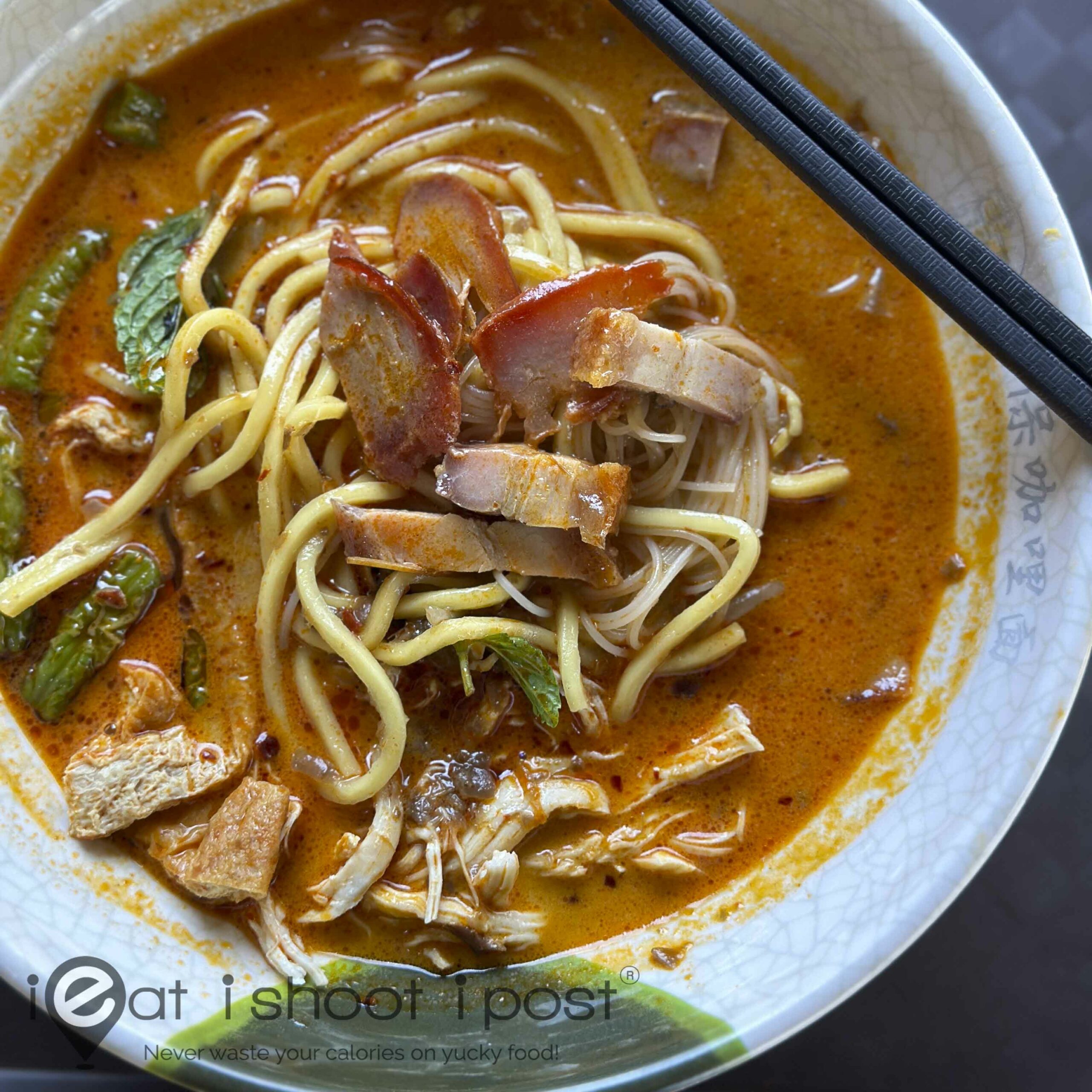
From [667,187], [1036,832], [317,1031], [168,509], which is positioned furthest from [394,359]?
[1036,832]

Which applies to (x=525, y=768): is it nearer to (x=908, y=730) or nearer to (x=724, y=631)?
(x=724, y=631)

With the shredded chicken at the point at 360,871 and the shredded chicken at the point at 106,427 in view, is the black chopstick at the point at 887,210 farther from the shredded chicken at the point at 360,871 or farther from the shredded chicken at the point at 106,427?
the shredded chicken at the point at 360,871

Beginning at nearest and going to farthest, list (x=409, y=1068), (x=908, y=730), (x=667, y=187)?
(x=409, y=1068) → (x=908, y=730) → (x=667, y=187)

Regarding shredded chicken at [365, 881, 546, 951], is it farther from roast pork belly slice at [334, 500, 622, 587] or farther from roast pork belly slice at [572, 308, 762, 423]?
roast pork belly slice at [572, 308, 762, 423]

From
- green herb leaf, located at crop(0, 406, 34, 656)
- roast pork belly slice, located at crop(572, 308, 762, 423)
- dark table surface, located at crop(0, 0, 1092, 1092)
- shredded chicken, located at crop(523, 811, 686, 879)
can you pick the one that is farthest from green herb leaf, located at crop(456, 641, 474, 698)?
dark table surface, located at crop(0, 0, 1092, 1092)

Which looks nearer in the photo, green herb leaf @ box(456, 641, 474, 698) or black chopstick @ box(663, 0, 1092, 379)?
black chopstick @ box(663, 0, 1092, 379)
